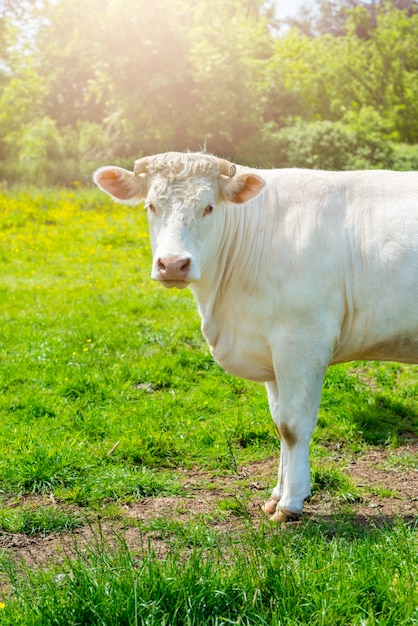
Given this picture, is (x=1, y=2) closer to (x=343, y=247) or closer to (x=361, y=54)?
(x=361, y=54)

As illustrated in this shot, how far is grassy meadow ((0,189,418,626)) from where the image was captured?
3.22 metres

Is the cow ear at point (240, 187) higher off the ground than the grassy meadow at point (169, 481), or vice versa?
the cow ear at point (240, 187)

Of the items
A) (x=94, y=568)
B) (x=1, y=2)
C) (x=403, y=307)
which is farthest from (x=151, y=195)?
(x=1, y=2)

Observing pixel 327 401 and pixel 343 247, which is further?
pixel 327 401

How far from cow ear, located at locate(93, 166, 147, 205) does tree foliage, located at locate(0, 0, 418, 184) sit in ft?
60.1

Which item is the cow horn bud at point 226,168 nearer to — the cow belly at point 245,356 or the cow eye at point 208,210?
the cow eye at point 208,210

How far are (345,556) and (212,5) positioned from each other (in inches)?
1185

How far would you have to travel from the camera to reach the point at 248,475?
18.4ft

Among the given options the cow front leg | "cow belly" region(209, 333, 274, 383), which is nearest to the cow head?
"cow belly" region(209, 333, 274, 383)

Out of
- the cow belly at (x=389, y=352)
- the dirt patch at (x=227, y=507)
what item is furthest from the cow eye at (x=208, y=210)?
the dirt patch at (x=227, y=507)

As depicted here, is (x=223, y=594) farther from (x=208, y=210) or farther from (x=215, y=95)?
(x=215, y=95)

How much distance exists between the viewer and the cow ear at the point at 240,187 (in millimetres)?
4723

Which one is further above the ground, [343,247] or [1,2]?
[1,2]

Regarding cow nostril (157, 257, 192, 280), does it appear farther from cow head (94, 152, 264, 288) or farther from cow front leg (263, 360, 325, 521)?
cow front leg (263, 360, 325, 521)
